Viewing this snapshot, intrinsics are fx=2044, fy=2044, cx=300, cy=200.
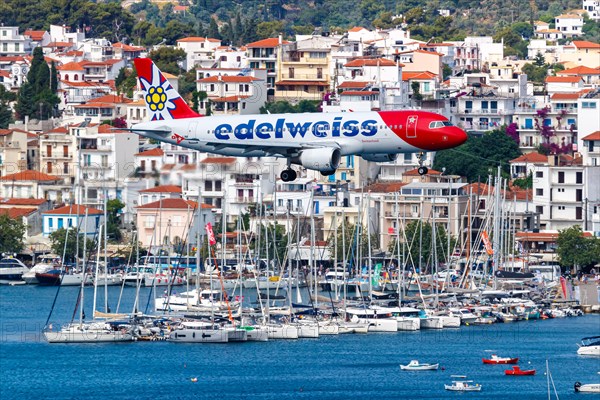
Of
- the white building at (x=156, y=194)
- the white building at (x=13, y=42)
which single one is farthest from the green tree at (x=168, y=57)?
the white building at (x=156, y=194)

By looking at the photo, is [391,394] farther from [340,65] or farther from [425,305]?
[340,65]

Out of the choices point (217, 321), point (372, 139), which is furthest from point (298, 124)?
point (217, 321)

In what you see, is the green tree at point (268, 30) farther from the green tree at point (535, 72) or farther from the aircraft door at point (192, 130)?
the aircraft door at point (192, 130)

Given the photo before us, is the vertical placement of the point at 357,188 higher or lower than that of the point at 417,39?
lower

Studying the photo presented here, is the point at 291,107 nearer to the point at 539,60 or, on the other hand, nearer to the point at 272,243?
the point at 272,243

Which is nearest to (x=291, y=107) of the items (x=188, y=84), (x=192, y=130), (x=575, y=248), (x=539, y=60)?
(x=188, y=84)
